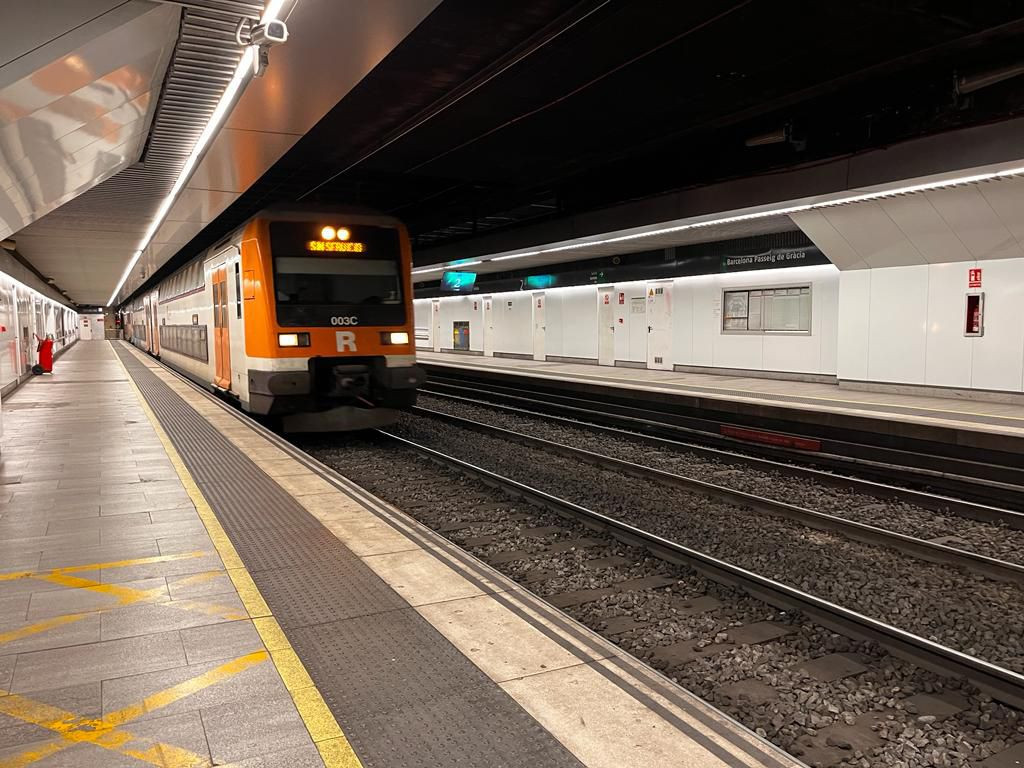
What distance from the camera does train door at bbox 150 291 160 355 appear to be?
2564 cm

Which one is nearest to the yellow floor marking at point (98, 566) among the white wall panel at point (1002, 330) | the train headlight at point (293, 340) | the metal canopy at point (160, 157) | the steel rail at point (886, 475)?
the metal canopy at point (160, 157)

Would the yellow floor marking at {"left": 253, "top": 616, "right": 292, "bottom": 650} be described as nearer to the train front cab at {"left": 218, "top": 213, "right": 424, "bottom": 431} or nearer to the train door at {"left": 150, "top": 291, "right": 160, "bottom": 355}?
the train front cab at {"left": 218, "top": 213, "right": 424, "bottom": 431}

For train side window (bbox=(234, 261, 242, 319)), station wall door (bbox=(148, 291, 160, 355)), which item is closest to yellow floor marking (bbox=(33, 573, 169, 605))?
train side window (bbox=(234, 261, 242, 319))

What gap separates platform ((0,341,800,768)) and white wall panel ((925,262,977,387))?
10.6m

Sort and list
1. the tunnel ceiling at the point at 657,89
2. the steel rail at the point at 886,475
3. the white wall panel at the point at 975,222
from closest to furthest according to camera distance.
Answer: the tunnel ceiling at the point at 657,89, the steel rail at the point at 886,475, the white wall panel at the point at 975,222

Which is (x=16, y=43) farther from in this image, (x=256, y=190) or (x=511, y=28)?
(x=256, y=190)

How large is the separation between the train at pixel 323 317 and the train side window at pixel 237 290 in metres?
0.01

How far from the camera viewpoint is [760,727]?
11.5 feet

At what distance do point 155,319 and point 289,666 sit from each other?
27.6m

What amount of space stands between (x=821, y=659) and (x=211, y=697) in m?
3.33

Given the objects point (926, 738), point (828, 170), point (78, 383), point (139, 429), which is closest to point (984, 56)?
point (828, 170)

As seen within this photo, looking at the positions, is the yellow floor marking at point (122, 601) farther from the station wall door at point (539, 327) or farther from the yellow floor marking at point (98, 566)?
the station wall door at point (539, 327)

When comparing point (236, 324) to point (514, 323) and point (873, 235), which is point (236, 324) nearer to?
point (873, 235)

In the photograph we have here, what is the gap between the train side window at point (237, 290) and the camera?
10164 mm
